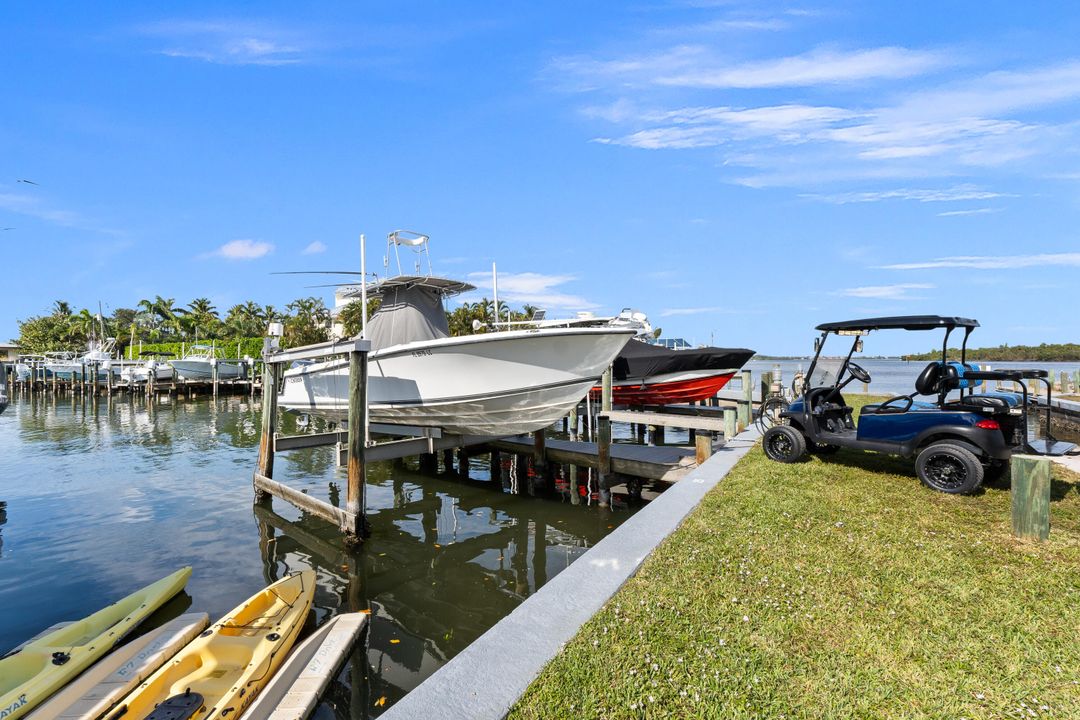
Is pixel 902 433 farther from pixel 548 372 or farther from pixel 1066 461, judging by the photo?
pixel 548 372

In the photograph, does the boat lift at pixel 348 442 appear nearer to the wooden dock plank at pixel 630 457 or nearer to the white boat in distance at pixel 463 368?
the white boat in distance at pixel 463 368

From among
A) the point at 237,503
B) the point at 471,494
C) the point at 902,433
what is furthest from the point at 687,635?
the point at 237,503

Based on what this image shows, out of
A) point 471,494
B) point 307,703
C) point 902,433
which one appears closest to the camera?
point 307,703

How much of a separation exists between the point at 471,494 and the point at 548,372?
442 cm

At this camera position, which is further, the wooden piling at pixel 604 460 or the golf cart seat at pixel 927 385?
the wooden piling at pixel 604 460

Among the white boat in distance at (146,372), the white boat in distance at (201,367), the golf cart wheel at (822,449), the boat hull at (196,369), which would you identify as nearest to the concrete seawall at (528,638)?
the golf cart wheel at (822,449)

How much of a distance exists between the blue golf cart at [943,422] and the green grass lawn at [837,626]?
90 centimetres

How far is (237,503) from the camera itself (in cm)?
1188

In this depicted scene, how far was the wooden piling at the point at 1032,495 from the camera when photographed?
212 inches

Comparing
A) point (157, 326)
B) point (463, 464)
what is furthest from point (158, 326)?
point (463, 464)

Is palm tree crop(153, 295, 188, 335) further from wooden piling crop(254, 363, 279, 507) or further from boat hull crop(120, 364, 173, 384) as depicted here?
wooden piling crop(254, 363, 279, 507)

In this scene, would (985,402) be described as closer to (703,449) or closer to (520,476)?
(703,449)

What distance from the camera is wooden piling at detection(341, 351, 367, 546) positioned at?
870cm

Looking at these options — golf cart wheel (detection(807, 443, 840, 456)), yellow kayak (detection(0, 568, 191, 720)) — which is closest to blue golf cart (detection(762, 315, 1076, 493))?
golf cart wheel (detection(807, 443, 840, 456))
